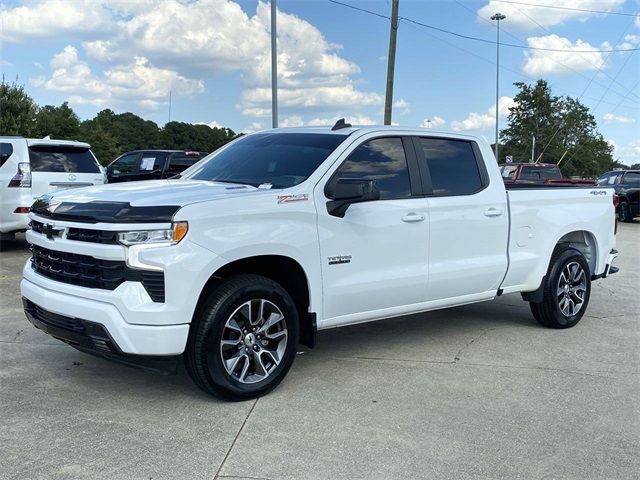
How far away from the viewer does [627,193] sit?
21.6m

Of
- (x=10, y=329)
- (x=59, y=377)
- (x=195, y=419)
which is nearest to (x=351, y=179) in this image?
(x=195, y=419)

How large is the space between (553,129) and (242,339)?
77.7 m

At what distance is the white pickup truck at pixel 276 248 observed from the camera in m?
3.92

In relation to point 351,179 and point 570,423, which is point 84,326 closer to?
point 351,179

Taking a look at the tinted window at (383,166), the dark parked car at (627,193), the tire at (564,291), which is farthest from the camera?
the dark parked car at (627,193)

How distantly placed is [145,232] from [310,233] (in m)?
1.19

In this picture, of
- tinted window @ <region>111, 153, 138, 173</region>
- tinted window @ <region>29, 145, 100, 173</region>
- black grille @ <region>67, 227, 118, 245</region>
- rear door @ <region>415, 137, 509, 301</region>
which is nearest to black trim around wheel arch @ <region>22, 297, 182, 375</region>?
black grille @ <region>67, 227, 118, 245</region>

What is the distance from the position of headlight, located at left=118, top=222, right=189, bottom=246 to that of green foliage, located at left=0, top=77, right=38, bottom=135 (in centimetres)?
4172

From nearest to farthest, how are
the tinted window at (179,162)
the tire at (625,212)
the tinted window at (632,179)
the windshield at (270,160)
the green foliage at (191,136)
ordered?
the windshield at (270,160)
the tinted window at (179,162)
the tire at (625,212)
the tinted window at (632,179)
the green foliage at (191,136)

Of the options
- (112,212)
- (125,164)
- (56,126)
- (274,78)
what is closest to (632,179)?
(274,78)

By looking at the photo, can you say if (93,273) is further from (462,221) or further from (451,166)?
(451,166)

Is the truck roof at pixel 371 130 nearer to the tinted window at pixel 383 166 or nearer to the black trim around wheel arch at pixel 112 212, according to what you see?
the tinted window at pixel 383 166

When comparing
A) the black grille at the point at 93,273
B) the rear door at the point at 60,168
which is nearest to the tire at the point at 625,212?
the rear door at the point at 60,168

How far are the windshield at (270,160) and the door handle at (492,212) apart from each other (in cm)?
156
